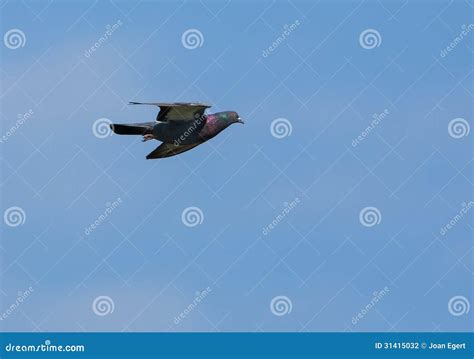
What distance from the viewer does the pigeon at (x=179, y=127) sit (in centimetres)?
12875

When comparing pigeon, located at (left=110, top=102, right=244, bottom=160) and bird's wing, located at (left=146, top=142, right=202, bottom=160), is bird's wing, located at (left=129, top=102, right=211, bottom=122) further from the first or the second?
bird's wing, located at (left=146, top=142, right=202, bottom=160)

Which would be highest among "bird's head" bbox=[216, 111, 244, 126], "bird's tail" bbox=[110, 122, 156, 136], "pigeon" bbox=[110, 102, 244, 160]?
"bird's head" bbox=[216, 111, 244, 126]

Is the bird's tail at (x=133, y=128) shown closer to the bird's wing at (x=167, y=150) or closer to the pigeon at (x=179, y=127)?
the pigeon at (x=179, y=127)

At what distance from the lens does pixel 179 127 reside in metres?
130

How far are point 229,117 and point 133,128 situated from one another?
538 cm

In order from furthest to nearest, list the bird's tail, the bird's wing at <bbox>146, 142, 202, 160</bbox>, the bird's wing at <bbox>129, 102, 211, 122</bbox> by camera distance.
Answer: the bird's wing at <bbox>146, 142, 202, 160</bbox>
the bird's tail
the bird's wing at <bbox>129, 102, 211, 122</bbox>

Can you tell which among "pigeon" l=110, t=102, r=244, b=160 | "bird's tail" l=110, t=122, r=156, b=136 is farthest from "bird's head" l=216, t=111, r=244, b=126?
"bird's tail" l=110, t=122, r=156, b=136

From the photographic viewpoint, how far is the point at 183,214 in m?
136

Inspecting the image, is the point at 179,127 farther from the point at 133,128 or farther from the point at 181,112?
the point at 133,128

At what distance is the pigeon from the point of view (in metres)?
129
